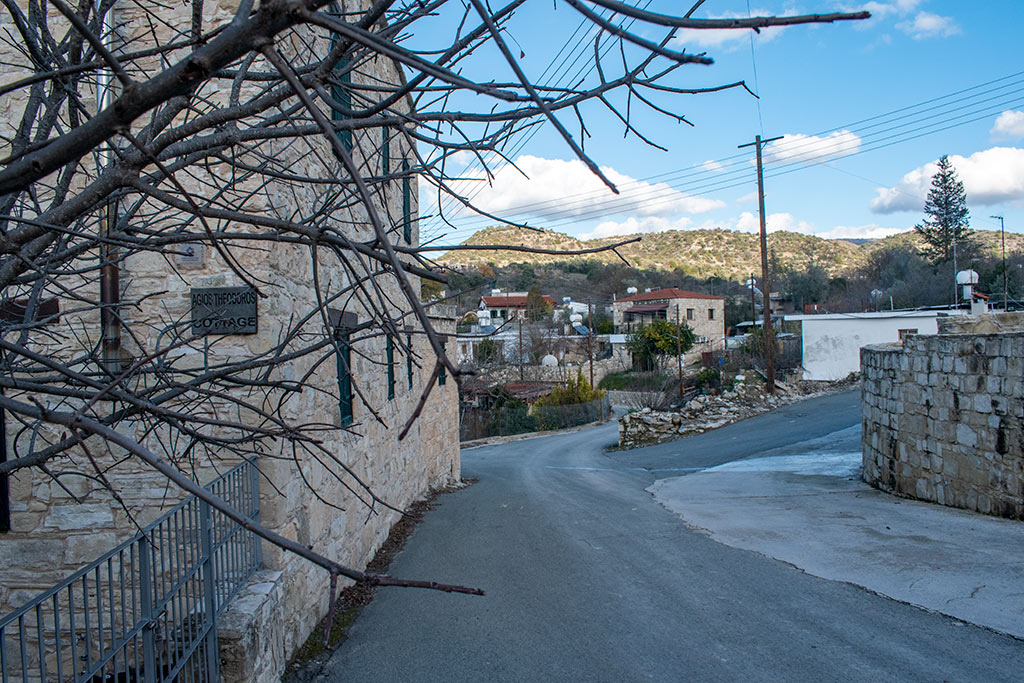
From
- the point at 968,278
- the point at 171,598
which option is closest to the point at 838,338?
the point at 968,278

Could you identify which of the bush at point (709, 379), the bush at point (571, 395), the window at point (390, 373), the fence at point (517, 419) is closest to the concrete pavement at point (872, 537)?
the window at point (390, 373)

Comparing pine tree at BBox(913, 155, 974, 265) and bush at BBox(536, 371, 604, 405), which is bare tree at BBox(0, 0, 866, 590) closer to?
bush at BBox(536, 371, 604, 405)

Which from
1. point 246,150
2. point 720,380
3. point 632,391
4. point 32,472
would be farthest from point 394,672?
point 632,391

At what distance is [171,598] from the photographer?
11.5 feet

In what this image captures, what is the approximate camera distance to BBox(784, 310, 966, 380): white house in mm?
32625

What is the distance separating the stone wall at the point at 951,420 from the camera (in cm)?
775

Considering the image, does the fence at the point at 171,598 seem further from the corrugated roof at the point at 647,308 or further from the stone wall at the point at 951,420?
the corrugated roof at the point at 647,308

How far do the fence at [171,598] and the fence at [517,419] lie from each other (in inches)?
1086

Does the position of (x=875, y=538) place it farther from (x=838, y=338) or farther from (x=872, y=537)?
(x=838, y=338)

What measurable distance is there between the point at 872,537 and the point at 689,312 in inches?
1849

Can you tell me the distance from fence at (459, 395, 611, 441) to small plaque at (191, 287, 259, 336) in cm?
2716

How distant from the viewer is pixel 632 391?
40.5 metres

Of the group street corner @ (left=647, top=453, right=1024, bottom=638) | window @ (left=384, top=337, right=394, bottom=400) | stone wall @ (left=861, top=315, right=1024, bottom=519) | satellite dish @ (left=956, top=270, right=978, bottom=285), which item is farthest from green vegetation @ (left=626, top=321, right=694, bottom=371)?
window @ (left=384, top=337, right=394, bottom=400)

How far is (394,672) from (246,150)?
12.2 feet
